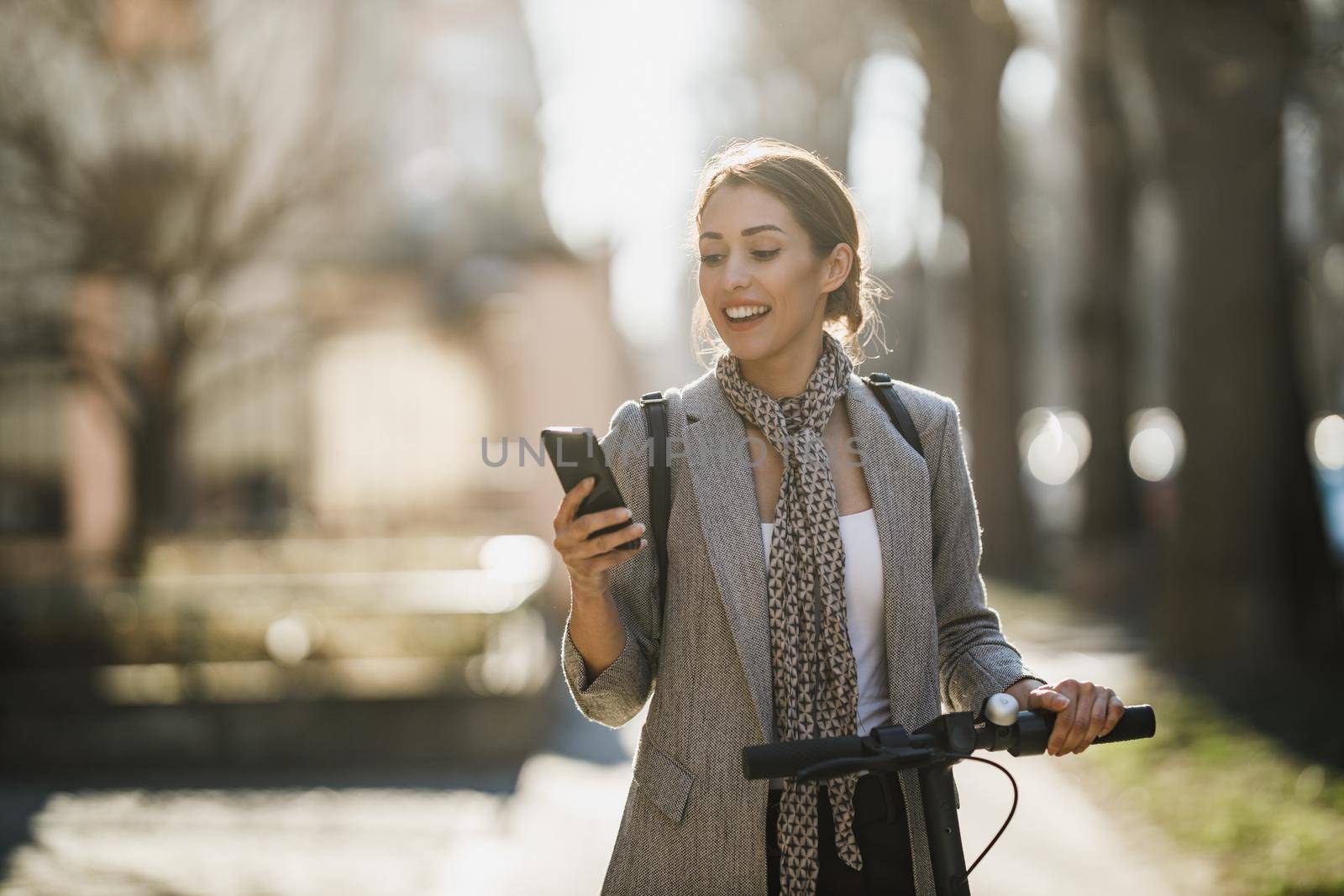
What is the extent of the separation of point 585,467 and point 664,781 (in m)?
0.65

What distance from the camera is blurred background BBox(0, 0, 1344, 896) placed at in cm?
680

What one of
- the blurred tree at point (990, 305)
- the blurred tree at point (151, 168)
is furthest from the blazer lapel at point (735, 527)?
the blurred tree at point (990, 305)

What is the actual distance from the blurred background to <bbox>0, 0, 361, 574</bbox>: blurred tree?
0.03m

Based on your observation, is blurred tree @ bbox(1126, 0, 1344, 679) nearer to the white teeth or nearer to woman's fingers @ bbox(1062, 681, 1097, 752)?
woman's fingers @ bbox(1062, 681, 1097, 752)

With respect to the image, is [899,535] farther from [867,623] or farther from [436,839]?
[436,839]

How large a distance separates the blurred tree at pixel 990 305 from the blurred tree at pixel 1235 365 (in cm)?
580

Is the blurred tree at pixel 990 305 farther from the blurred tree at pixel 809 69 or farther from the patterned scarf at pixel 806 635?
the patterned scarf at pixel 806 635

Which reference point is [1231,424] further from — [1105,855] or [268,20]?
[268,20]

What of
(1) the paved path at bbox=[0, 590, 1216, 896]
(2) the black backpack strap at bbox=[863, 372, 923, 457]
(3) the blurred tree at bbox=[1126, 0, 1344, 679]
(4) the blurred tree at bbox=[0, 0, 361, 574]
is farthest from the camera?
(4) the blurred tree at bbox=[0, 0, 361, 574]

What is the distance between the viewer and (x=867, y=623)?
249cm

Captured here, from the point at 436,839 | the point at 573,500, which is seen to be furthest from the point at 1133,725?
the point at 436,839

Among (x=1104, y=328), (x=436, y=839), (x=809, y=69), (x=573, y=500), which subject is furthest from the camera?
(x=809, y=69)

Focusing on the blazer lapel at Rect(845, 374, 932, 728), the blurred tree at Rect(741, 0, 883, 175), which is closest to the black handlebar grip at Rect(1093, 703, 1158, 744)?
the blazer lapel at Rect(845, 374, 932, 728)

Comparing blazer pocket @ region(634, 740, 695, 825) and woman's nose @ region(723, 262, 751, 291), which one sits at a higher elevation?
woman's nose @ region(723, 262, 751, 291)
